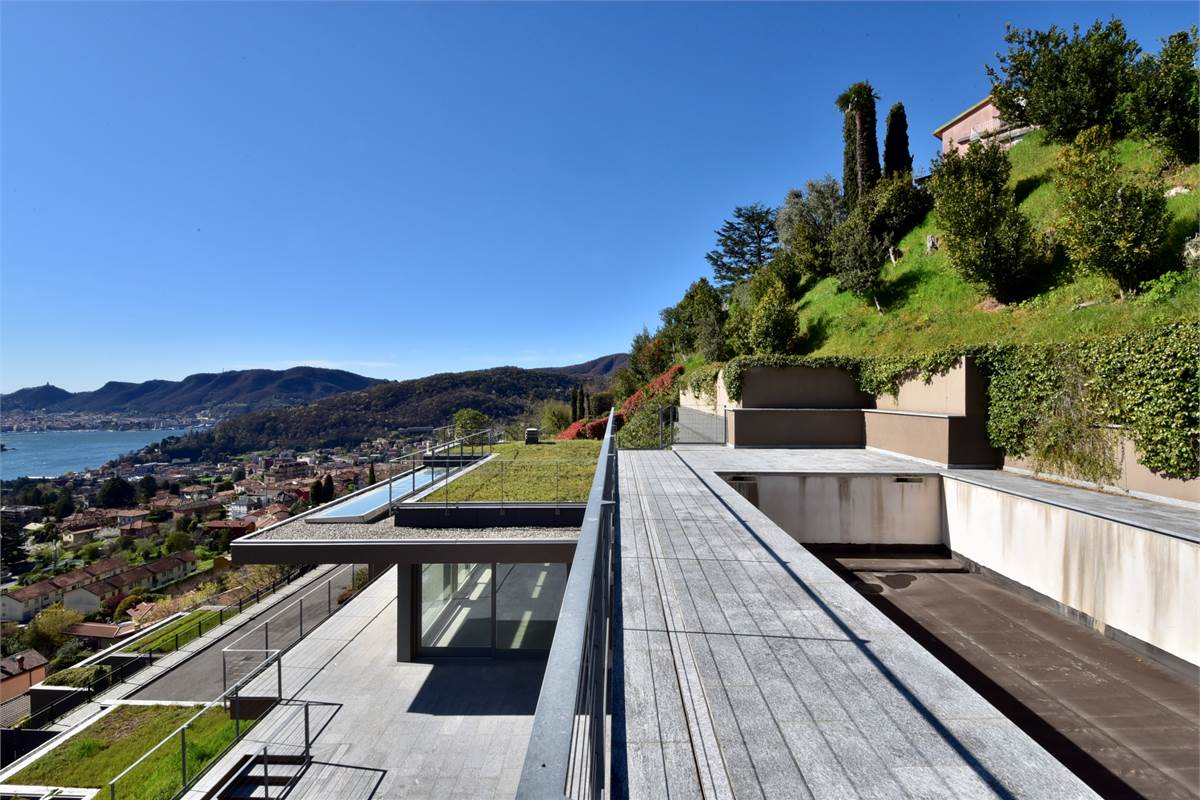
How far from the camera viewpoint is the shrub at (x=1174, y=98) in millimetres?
11953

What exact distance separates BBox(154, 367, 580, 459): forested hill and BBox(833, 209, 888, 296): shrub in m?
40.1

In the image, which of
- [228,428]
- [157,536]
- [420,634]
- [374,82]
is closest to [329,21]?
[374,82]

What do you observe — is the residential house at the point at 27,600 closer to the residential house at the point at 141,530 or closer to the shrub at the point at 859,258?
the residential house at the point at 141,530

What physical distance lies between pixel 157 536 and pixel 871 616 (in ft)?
233

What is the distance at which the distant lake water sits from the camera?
118506 millimetres

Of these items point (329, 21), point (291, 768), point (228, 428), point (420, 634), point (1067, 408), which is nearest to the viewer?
point (291, 768)

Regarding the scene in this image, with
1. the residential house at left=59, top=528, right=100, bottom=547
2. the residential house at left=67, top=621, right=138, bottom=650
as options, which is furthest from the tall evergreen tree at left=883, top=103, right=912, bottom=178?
the residential house at left=59, top=528, right=100, bottom=547

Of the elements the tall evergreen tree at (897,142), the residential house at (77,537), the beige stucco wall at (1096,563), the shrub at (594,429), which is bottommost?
the residential house at (77,537)

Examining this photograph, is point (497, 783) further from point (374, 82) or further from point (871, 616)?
point (374, 82)

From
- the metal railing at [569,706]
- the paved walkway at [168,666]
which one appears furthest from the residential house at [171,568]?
the metal railing at [569,706]

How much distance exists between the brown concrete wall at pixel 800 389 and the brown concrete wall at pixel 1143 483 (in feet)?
17.2

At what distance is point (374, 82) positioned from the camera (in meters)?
14.1

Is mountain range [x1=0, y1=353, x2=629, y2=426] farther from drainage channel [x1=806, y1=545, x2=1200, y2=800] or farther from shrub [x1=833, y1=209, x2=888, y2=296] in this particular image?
drainage channel [x1=806, y1=545, x2=1200, y2=800]

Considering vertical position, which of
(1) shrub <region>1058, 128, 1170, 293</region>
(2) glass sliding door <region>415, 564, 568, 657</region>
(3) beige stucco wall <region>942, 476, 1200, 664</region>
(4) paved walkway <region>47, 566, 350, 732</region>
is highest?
(1) shrub <region>1058, 128, 1170, 293</region>
